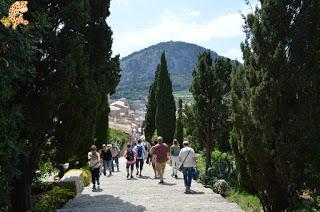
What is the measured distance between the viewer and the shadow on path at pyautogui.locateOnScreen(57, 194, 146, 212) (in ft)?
35.7

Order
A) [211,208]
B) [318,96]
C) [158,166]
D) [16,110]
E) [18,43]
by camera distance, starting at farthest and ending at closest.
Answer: [158,166] < [211,208] < [318,96] < [16,110] < [18,43]

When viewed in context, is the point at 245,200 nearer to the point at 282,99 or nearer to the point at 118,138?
the point at 282,99

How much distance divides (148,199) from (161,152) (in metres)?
4.01

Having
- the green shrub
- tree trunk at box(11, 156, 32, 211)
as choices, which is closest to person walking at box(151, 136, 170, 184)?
the green shrub

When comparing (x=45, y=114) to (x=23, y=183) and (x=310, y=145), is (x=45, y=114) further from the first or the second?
(x=310, y=145)

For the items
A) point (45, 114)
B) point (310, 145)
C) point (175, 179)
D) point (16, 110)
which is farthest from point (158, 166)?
point (16, 110)

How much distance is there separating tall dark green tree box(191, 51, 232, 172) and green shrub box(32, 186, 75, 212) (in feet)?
26.1

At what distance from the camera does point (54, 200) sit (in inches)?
448

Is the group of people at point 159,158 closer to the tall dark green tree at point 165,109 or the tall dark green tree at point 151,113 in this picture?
the tall dark green tree at point 165,109

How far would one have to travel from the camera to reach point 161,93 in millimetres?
37812

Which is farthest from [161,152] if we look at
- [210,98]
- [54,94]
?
[54,94]

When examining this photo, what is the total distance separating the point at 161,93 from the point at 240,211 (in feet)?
91.5

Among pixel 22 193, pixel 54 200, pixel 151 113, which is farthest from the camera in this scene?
pixel 151 113

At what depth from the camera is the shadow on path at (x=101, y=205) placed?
1088 cm
